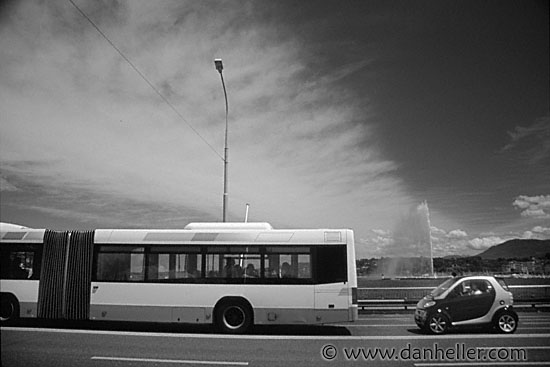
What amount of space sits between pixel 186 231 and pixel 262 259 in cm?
204

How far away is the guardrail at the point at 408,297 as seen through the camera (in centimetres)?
1133

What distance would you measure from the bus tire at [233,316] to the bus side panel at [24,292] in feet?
14.6

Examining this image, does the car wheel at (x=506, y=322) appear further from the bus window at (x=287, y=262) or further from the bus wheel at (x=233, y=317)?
the bus wheel at (x=233, y=317)

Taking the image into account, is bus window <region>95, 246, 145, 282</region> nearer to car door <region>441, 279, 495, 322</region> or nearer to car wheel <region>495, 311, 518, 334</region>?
car door <region>441, 279, 495, 322</region>

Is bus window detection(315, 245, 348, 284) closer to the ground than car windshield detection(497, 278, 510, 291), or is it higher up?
higher up

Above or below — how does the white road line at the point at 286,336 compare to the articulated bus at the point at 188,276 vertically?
below

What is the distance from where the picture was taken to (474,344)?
9195 mm

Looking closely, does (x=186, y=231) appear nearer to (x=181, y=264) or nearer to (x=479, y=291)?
(x=181, y=264)

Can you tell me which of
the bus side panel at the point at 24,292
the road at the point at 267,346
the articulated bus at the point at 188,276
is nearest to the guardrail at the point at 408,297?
the road at the point at 267,346

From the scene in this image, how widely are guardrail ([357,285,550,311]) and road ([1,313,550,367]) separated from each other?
83cm

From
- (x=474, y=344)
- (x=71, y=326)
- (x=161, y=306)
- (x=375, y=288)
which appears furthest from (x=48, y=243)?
(x=474, y=344)

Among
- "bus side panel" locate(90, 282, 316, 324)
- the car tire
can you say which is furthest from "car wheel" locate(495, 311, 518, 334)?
"bus side panel" locate(90, 282, 316, 324)

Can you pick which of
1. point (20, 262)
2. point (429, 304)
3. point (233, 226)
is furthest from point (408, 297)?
point (20, 262)

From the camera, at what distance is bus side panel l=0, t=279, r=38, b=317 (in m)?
11.0
